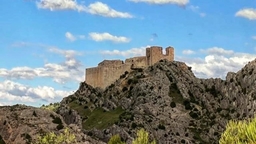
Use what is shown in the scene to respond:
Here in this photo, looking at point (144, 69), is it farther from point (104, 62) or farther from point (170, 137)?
point (170, 137)

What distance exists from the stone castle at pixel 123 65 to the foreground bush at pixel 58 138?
4897cm

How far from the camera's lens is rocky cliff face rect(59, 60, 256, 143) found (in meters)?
97.6

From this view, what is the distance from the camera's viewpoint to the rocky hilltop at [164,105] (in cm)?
9719

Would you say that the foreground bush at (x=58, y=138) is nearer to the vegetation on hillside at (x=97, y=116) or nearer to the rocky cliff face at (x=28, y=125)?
the rocky cliff face at (x=28, y=125)

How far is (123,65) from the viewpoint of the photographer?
12138 cm

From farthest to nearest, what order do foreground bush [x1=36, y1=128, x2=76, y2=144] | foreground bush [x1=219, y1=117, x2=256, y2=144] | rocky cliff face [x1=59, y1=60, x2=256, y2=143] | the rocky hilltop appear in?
rocky cliff face [x1=59, y1=60, x2=256, y2=143], the rocky hilltop, foreground bush [x1=36, y1=128, x2=76, y2=144], foreground bush [x1=219, y1=117, x2=256, y2=144]

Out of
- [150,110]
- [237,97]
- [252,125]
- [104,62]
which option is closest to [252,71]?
[237,97]

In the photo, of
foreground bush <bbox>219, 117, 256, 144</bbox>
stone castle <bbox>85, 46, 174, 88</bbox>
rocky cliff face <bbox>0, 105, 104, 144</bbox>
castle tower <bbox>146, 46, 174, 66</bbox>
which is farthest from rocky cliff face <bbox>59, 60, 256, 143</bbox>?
foreground bush <bbox>219, 117, 256, 144</bbox>

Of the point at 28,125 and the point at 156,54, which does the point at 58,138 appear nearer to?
the point at 28,125

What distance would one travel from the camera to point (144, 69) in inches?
4609

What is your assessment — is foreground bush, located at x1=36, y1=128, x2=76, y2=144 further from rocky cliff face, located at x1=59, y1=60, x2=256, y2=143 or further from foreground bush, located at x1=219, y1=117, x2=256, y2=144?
foreground bush, located at x1=219, y1=117, x2=256, y2=144

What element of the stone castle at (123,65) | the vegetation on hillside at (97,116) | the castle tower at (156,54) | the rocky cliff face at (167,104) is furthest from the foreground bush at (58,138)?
the castle tower at (156,54)

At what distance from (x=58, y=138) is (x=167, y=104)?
4195 centimetres

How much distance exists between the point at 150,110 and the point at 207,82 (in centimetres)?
2136
